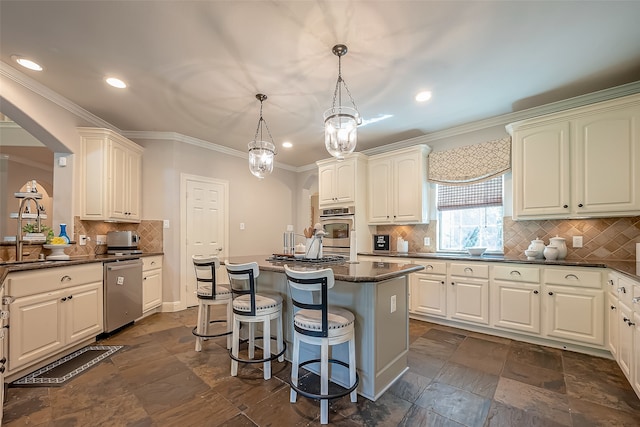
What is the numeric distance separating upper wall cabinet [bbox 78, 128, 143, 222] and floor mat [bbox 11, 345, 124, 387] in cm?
157

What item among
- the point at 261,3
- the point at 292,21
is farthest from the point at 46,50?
the point at 292,21

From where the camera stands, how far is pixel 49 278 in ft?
8.07

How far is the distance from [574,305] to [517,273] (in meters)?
0.51

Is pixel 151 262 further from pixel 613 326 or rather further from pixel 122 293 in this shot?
pixel 613 326

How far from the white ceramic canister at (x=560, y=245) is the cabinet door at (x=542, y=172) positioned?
290mm

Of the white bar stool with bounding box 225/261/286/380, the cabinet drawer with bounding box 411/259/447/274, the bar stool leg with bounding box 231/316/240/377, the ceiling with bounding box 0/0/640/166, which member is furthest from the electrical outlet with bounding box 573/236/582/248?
the bar stool leg with bounding box 231/316/240/377

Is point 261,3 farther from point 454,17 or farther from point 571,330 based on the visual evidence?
point 571,330

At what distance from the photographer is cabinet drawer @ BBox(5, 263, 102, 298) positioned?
7.21 feet

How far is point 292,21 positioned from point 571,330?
370cm

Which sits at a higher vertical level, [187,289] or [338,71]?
[338,71]

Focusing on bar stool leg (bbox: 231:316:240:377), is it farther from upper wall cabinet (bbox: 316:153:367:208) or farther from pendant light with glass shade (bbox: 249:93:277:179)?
upper wall cabinet (bbox: 316:153:367:208)

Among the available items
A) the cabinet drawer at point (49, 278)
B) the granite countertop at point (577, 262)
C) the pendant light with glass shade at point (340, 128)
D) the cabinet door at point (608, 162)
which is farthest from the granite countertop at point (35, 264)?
the cabinet door at point (608, 162)

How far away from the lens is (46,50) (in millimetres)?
2277

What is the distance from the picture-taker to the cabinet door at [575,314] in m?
2.56
